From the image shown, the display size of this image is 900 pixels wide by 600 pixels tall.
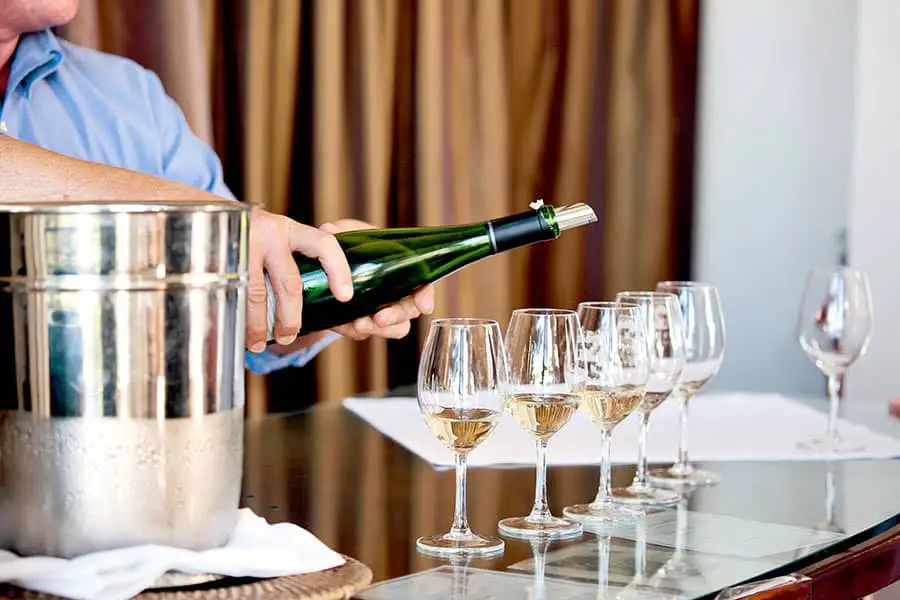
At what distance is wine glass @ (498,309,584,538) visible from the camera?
100cm

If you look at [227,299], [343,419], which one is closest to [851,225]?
[343,419]

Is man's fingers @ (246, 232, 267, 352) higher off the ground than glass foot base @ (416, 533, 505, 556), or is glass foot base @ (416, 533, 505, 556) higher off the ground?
man's fingers @ (246, 232, 267, 352)

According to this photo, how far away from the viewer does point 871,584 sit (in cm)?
100

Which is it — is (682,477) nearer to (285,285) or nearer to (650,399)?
(650,399)

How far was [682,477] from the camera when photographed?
4.03 ft

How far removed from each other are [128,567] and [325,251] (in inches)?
16.7

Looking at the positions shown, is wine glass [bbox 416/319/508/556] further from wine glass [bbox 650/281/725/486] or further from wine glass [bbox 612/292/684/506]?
wine glass [bbox 650/281/725/486]

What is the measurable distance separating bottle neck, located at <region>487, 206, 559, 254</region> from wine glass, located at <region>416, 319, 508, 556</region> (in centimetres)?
23

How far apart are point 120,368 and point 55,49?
1212mm

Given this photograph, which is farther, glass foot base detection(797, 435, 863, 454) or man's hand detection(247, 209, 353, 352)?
glass foot base detection(797, 435, 863, 454)

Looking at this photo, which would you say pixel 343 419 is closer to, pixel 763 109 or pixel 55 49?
pixel 55 49

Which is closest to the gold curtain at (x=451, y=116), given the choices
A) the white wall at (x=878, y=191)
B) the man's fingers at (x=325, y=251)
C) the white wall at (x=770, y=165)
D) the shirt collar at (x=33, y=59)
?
the white wall at (x=770, y=165)

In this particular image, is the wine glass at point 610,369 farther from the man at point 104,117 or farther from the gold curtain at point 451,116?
the gold curtain at point 451,116

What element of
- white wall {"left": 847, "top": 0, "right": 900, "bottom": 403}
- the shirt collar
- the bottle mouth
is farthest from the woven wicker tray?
white wall {"left": 847, "top": 0, "right": 900, "bottom": 403}
